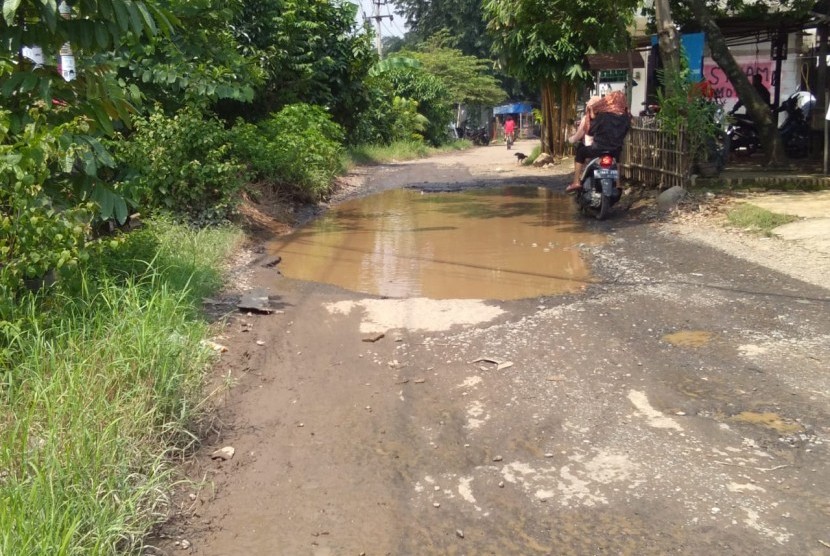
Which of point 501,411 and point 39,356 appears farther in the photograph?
point 501,411

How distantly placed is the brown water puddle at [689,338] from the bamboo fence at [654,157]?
6.11m

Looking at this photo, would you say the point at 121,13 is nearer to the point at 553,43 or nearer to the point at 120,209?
the point at 120,209

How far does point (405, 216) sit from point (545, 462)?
9.40m

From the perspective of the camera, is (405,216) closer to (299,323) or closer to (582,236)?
(582,236)

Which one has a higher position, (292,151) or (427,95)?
(427,95)

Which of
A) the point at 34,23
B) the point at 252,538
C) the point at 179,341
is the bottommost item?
the point at 252,538

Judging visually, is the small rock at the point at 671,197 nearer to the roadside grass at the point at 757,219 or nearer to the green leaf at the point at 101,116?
the roadside grass at the point at 757,219

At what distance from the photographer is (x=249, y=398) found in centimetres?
488

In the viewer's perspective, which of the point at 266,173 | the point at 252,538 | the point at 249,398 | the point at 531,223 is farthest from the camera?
the point at 266,173

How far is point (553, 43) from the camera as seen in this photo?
21.0 metres

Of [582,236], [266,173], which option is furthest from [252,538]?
[266,173]

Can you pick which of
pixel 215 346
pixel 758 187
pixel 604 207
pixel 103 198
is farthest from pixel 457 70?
pixel 103 198

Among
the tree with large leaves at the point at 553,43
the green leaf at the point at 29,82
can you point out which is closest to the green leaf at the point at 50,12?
the green leaf at the point at 29,82

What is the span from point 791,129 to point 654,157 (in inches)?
207
